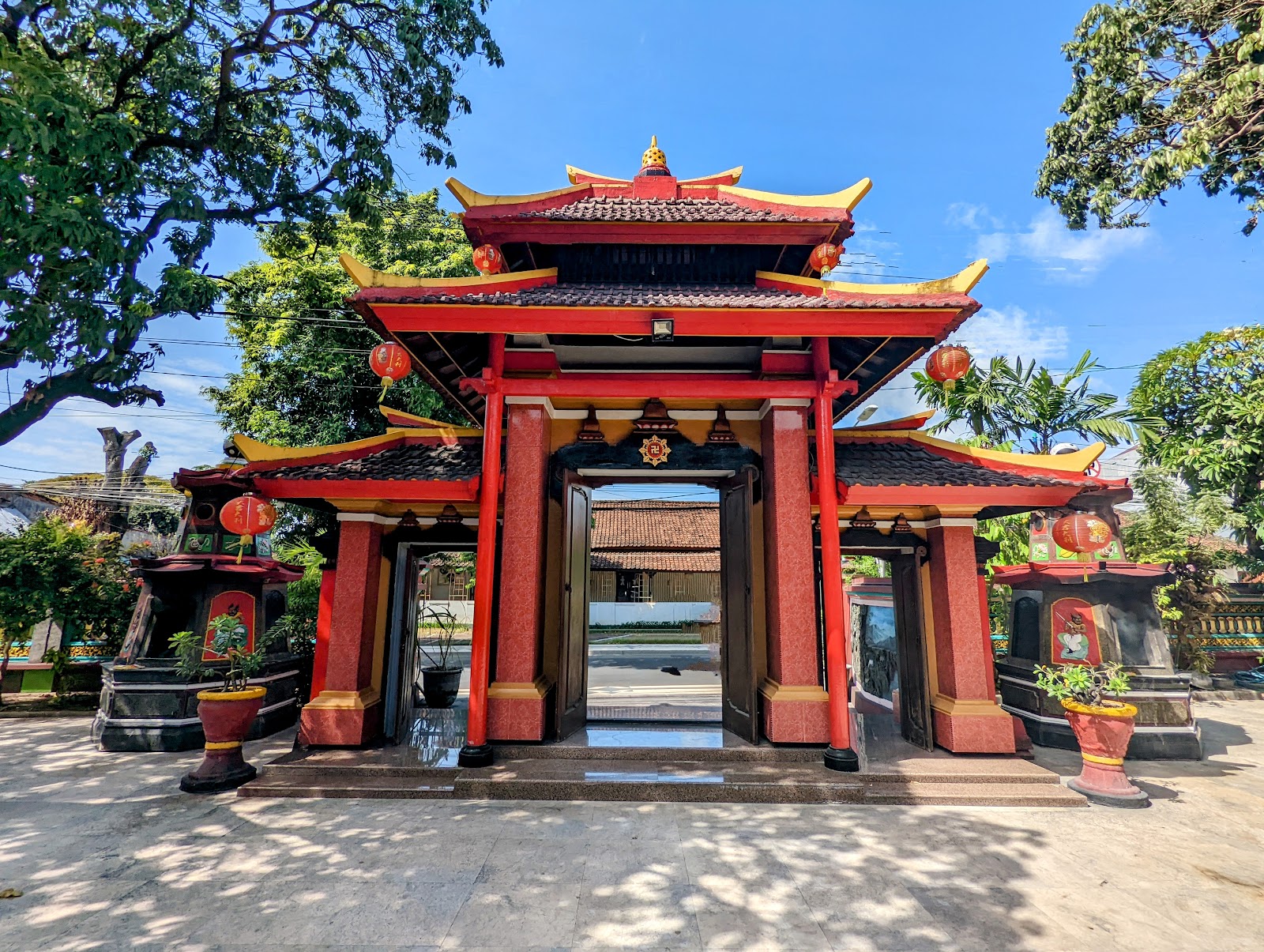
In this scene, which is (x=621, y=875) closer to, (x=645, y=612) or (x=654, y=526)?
(x=645, y=612)

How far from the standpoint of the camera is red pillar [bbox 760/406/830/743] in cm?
610

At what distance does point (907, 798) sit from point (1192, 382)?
1467 cm

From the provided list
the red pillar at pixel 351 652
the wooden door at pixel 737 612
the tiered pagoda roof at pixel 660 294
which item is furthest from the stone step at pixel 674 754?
the tiered pagoda roof at pixel 660 294

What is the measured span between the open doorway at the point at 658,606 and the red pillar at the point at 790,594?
0.87 ft

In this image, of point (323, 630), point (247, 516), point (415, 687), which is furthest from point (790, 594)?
point (247, 516)

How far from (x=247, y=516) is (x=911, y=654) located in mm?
8123

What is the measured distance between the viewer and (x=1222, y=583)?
14.0m

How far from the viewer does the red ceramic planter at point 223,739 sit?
5.82 meters

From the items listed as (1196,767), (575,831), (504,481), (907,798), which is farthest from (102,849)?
(1196,767)

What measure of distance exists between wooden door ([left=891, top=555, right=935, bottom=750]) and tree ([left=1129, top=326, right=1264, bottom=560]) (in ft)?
33.8

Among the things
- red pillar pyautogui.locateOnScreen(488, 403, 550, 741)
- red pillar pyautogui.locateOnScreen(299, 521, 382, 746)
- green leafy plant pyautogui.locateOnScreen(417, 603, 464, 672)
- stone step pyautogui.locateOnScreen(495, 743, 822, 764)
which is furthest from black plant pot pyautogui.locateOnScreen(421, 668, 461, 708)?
stone step pyautogui.locateOnScreen(495, 743, 822, 764)

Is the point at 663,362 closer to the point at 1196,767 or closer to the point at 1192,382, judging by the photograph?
the point at 1196,767

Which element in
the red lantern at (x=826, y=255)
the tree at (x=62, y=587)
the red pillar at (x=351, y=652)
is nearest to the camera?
the red pillar at (x=351, y=652)

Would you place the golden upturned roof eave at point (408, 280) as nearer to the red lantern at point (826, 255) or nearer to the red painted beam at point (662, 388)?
the red painted beam at point (662, 388)
